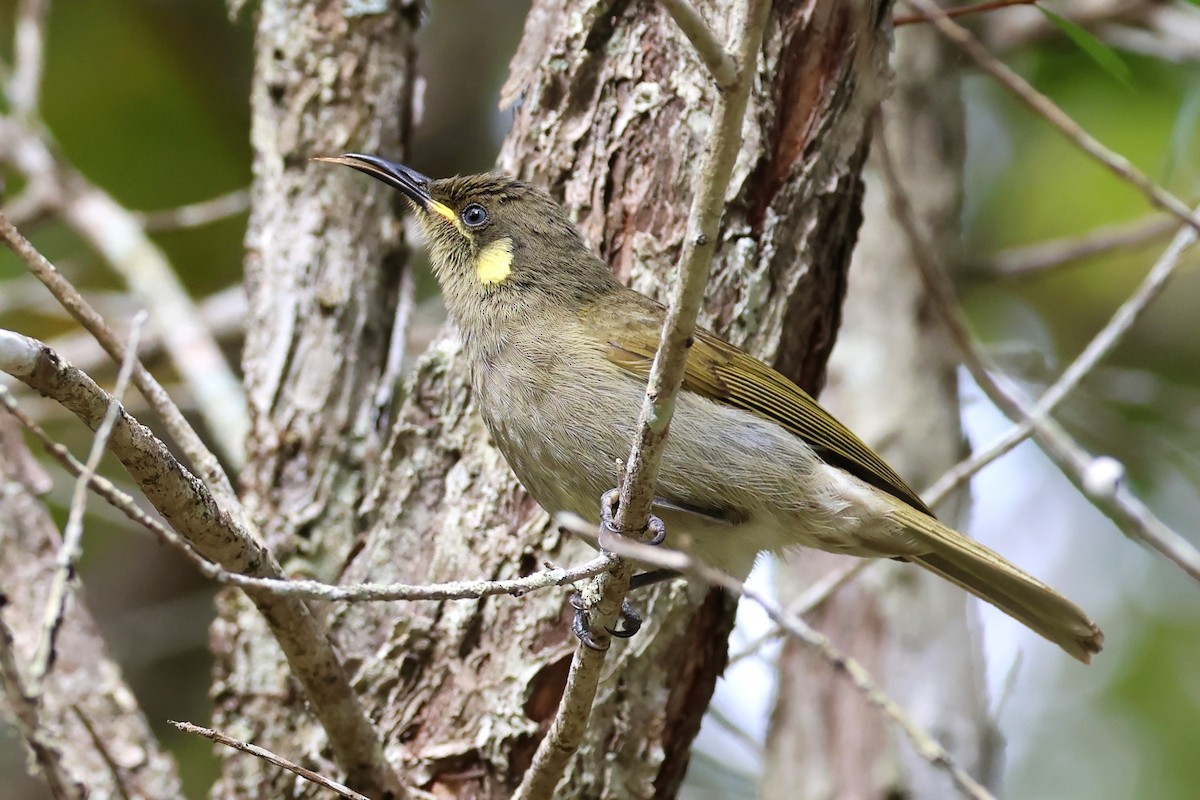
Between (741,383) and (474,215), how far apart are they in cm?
112

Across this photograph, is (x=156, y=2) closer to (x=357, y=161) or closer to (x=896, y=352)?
(x=357, y=161)

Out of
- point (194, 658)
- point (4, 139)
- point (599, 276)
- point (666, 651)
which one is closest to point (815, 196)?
point (599, 276)

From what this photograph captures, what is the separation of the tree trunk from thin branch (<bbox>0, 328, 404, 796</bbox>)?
424 mm

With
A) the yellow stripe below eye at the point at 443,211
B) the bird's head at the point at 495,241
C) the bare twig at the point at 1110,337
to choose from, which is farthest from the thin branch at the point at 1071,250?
the yellow stripe below eye at the point at 443,211

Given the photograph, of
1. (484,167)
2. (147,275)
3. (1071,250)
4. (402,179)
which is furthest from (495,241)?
(484,167)

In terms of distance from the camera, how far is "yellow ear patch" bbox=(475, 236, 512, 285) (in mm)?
4078

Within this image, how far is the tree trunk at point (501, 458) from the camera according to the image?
147 inches

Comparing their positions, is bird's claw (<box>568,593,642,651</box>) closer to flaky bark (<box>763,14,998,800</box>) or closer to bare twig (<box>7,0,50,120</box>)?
flaky bark (<box>763,14,998,800</box>)

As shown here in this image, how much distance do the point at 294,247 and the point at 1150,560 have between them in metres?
6.39

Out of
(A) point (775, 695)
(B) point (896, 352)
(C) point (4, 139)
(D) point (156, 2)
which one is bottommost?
(A) point (775, 695)

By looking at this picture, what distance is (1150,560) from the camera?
28.0ft

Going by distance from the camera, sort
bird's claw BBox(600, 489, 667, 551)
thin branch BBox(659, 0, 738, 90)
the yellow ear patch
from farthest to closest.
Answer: the yellow ear patch
bird's claw BBox(600, 489, 667, 551)
thin branch BBox(659, 0, 738, 90)

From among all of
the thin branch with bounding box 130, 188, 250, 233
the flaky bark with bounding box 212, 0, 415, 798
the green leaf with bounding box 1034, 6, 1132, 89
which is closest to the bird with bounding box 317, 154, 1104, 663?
the flaky bark with bounding box 212, 0, 415, 798

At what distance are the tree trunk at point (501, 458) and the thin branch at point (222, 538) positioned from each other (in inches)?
16.7
